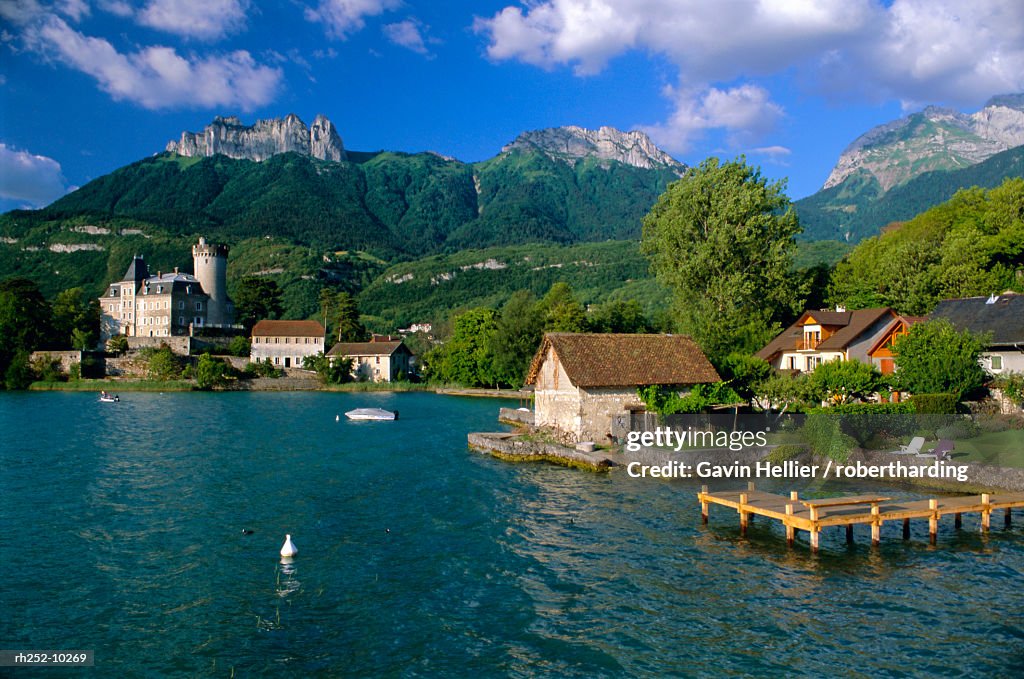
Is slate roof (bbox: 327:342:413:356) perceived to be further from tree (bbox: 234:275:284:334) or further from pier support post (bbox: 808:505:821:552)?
pier support post (bbox: 808:505:821:552)

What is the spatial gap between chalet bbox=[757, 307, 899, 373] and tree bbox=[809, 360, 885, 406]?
627cm

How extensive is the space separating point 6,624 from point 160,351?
87.6m

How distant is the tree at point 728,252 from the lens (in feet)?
177

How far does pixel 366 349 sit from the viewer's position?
326ft

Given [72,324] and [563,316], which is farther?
[72,324]

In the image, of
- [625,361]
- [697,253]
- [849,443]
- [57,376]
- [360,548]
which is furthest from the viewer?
[57,376]

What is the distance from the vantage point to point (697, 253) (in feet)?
181

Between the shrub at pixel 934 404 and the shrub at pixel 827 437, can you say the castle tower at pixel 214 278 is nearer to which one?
Answer: the shrub at pixel 827 437

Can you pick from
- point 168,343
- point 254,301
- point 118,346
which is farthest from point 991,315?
point 254,301

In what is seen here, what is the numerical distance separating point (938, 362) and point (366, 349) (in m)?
77.0

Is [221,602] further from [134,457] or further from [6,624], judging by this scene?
[134,457]

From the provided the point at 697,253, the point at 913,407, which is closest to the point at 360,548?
the point at 913,407

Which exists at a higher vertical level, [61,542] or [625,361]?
[625,361]

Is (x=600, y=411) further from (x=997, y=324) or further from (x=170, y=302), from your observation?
(x=170, y=302)
